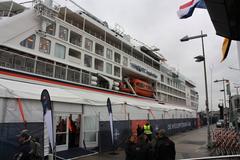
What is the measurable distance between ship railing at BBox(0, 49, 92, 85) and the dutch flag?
364 inches

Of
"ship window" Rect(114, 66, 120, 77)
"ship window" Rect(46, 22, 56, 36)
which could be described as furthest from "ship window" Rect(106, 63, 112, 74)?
"ship window" Rect(46, 22, 56, 36)

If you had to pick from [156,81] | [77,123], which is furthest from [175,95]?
[77,123]

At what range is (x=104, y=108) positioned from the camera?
1419cm

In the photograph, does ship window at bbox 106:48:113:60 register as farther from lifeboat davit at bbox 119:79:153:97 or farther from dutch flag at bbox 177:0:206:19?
dutch flag at bbox 177:0:206:19

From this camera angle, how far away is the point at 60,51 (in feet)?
51.0

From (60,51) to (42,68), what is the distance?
2.65 m

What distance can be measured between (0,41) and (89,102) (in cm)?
585

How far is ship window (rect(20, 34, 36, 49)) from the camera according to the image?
42.4 feet

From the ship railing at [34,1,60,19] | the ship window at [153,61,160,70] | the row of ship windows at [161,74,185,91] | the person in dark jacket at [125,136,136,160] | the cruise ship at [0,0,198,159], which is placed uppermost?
the ship window at [153,61,160,70]

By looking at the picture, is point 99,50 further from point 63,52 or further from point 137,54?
point 137,54

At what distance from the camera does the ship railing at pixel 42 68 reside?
11.3m

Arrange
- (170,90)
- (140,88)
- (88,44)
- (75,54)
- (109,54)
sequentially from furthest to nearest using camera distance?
(170,90) < (140,88) < (109,54) < (88,44) < (75,54)

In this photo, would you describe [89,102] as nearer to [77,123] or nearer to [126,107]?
[77,123]

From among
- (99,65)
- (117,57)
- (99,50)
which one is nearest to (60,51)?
(99,65)
